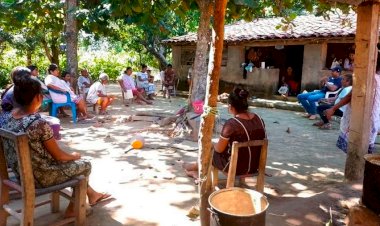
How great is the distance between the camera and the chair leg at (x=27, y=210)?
2799mm

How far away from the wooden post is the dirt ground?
0.41 m

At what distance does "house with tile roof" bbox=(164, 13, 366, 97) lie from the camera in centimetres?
1242

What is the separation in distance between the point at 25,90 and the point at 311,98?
26.7 feet

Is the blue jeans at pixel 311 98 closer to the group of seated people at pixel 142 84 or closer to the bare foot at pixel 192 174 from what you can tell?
the group of seated people at pixel 142 84

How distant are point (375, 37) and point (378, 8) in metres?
0.31

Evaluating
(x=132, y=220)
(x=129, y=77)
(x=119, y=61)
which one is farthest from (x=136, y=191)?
(x=119, y=61)

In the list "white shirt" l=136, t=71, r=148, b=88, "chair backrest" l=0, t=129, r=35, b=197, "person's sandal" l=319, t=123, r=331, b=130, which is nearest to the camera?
"chair backrest" l=0, t=129, r=35, b=197

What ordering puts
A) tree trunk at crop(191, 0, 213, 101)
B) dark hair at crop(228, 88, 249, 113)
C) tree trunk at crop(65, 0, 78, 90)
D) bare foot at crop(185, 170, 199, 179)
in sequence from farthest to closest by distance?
1. tree trunk at crop(65, 0, 78, 90)
2. tree trunk at crop(191, 0, 213, 101)
3. bare foot at crop(185, 170, 199, 179)
4. dark hair at crop(228, 88, 249, 113)

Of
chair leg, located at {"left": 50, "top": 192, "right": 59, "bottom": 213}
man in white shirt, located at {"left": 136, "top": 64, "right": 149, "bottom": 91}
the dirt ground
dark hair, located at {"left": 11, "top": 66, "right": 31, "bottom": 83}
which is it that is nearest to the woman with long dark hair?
the dirt ground

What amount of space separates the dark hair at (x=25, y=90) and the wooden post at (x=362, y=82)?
3369mm

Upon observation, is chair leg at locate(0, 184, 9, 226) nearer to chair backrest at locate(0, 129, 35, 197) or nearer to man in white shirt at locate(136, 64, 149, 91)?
chair backrest at locate(0, 129, 35, 197)

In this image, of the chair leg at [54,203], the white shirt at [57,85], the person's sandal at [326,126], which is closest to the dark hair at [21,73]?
the chair leg at [54,203]

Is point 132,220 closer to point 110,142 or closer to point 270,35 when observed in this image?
point 110,142

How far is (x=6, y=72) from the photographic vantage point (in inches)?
715
